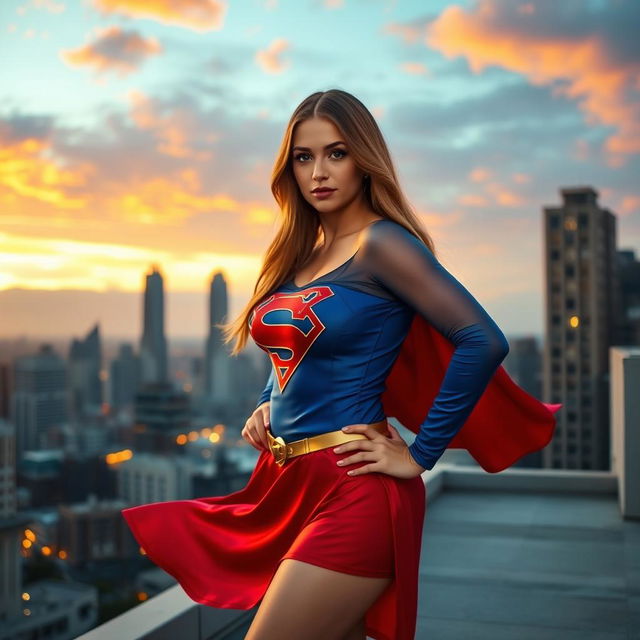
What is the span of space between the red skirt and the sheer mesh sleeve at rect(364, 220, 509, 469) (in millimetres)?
131

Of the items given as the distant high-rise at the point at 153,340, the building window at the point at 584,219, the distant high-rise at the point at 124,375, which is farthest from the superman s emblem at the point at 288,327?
the distant high-rise at the point at 124,375

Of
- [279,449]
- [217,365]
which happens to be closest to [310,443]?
[279,449]

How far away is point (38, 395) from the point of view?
66500 mm

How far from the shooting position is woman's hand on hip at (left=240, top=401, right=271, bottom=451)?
6.25 ft

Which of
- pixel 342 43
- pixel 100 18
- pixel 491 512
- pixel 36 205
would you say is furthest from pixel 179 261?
pixel 491 512

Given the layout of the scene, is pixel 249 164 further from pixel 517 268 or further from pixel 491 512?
pixel 491 512

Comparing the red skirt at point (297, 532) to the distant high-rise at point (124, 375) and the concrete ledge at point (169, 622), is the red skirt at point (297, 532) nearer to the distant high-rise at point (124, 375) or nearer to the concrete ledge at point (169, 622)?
the concrete ledge at point (169, 622)

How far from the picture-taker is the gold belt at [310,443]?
1622mm

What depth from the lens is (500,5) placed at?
1389cm

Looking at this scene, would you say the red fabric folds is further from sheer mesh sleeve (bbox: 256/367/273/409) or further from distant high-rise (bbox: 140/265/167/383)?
distant high-rise (bbox: 140/265/167/383)

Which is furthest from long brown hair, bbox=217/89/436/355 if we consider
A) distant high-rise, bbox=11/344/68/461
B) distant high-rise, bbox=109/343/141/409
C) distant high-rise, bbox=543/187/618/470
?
distant high-rise, bbox=109/343/141/409

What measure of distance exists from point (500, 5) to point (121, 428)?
65.2 meters

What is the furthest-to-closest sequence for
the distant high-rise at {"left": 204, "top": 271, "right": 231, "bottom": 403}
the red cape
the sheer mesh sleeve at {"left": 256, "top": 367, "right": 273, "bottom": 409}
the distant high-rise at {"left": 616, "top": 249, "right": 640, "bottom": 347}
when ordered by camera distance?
the distant high-rise at {"left": 204, "top": 271, "right": 231, "bottom": 403}
the distant high-rise at {"left": 616, "top": 249, "right": 640, "bottom": 347}
the sheer mesh sleeve at {"left": 256, "top": 367, "right": 273, "bottom": 409}
the red cape

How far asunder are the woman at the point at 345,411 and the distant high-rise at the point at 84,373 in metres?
69.0
